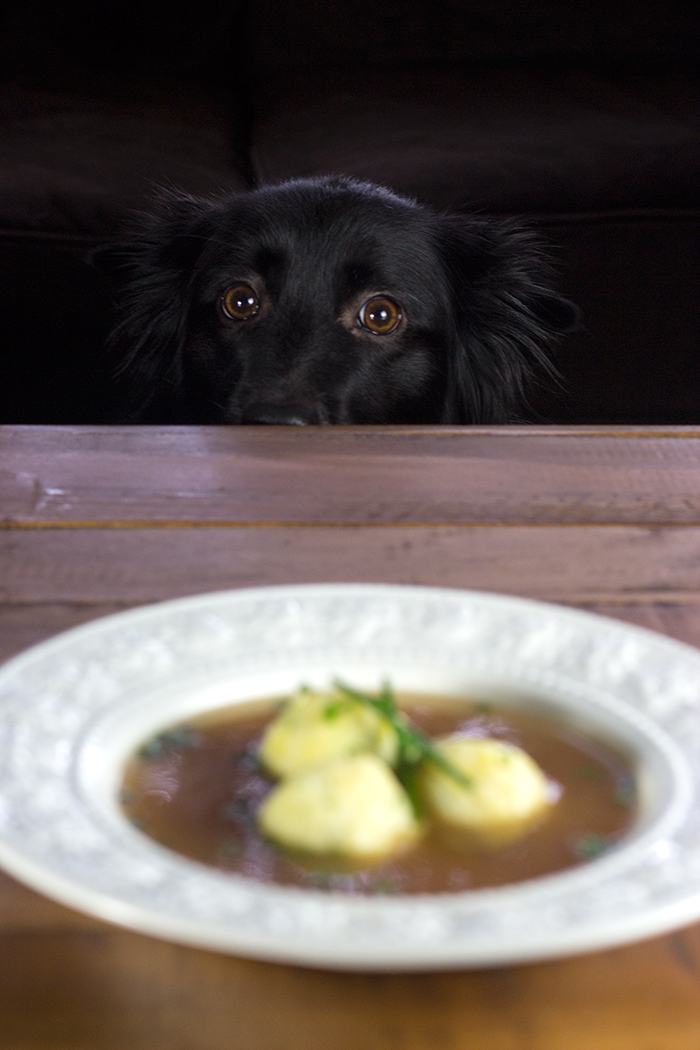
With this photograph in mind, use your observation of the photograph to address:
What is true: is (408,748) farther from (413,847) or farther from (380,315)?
(380,315)

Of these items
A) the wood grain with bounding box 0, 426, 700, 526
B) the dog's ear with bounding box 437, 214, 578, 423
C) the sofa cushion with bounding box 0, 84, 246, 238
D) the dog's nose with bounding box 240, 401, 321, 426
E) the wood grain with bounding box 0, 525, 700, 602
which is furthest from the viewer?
the sofa cushion with bounding box 0, 84, 246, 238

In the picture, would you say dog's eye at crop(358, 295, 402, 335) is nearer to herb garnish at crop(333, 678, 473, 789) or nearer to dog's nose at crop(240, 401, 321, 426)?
dog's nose at crop(240, 401, 321, 426)

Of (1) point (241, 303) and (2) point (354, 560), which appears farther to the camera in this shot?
(1) point (241, 303)

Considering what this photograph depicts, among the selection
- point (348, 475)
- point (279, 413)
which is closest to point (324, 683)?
point (348, 475)

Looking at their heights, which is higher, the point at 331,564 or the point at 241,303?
the point at 331,564

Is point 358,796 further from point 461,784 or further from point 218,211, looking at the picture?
point 218,211

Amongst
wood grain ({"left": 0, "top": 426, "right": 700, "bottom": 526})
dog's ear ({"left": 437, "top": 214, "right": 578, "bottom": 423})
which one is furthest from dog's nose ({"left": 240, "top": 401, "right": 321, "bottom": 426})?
dog's ear ({"left": 437, "top": 214, "right": 578, "bottom": 423})

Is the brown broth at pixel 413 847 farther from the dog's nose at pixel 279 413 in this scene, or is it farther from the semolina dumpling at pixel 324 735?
the dog's nose at pixel 279 413
